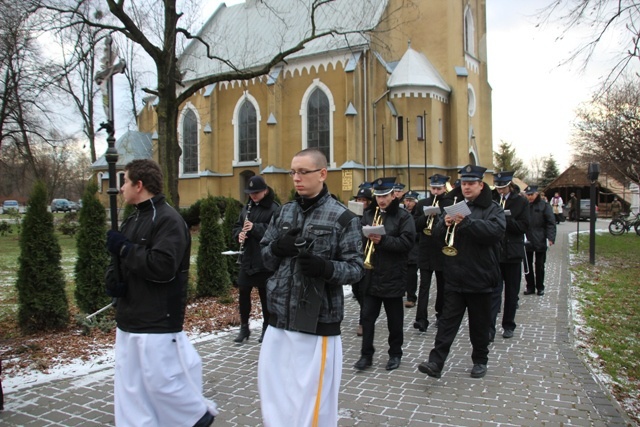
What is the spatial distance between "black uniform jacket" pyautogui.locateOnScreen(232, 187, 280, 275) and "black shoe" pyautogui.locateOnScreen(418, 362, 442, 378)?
244 centimetres

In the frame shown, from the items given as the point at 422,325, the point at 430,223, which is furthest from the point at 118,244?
the point at 430,223

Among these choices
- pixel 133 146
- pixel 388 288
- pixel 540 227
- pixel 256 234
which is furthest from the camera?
pixel 133 146

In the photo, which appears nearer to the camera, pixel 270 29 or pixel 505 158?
pixel 270 29

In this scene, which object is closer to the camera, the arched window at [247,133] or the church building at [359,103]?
the church building at [359,103]

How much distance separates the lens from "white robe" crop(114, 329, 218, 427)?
3.49 m

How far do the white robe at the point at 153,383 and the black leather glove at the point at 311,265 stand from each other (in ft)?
3.80

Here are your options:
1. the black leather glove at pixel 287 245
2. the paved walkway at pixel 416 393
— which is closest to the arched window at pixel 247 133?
the paved walkway at pixel 416 393

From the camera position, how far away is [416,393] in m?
5.21

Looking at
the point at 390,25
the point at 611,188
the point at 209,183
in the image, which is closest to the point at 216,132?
the point at 209,183

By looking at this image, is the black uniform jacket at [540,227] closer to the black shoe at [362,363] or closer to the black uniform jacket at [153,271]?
the black shoe at [362,363]

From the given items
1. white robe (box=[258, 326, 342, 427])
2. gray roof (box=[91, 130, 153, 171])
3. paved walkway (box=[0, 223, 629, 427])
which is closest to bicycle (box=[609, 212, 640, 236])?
paved walkway (box=[0, 223, 629, 427])

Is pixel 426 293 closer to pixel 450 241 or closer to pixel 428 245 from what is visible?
pixel 428 245

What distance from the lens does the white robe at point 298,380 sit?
325cm

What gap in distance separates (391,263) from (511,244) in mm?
2685
